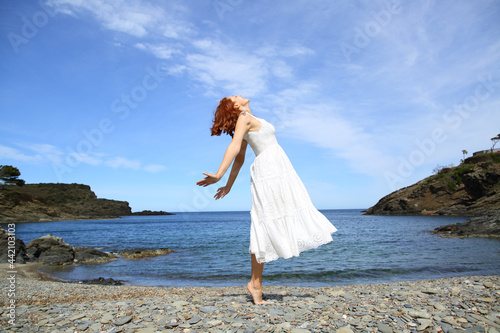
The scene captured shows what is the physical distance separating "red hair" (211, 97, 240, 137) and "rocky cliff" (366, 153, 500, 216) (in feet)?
160

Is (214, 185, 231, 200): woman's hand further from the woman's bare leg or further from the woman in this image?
the woman's bare leg

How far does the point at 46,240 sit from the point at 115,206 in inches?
4417

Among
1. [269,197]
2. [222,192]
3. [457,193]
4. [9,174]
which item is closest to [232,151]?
[269,197]

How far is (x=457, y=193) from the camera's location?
5584 centimetres

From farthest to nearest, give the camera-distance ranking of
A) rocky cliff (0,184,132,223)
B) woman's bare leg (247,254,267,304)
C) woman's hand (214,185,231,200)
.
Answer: rocky cliff (0,184,132,223)
woman's hand (214,185,231,200)
woman's bare leg (247,254,267,304)

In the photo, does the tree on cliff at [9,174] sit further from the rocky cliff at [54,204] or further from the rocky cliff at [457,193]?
the rocky cliff at [457,193]

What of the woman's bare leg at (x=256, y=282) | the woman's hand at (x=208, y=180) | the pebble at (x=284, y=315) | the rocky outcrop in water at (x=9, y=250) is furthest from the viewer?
the rocky outcrop in water at (x=9, y=250)

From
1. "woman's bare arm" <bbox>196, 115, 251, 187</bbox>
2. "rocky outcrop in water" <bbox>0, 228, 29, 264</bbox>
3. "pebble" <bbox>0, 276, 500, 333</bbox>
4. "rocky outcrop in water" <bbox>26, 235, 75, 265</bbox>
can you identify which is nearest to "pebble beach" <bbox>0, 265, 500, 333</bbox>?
"pebble" <bbox>0, 276, 500, 333</bbox>

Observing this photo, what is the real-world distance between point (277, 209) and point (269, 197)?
0.18 meters

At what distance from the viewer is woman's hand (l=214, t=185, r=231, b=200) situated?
14.5 ft

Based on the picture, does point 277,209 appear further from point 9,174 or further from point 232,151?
point 9,174

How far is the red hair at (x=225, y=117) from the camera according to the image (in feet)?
13.6

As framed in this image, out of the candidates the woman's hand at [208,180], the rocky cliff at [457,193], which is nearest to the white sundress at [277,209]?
the woman's hand at [208,180]

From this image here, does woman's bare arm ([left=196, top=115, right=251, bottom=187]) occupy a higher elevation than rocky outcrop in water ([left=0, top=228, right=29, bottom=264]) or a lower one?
A: higher
